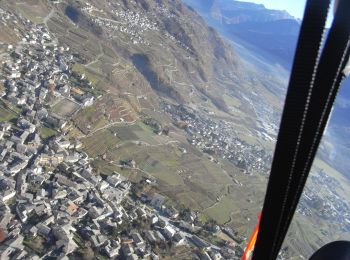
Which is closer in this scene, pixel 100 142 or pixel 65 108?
pixel 100 142

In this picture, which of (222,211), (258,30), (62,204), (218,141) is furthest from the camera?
(258,30)

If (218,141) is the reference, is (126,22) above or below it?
above

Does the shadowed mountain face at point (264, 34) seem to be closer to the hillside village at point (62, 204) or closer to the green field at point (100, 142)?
the green field at point (100, 142)

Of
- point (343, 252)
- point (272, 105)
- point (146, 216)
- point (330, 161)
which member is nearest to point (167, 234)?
point (146, 216)

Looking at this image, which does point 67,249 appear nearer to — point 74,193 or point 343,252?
point 74,193

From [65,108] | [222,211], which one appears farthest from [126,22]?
[222,211]

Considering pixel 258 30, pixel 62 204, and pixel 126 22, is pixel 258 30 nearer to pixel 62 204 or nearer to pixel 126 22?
pixel 126 22
